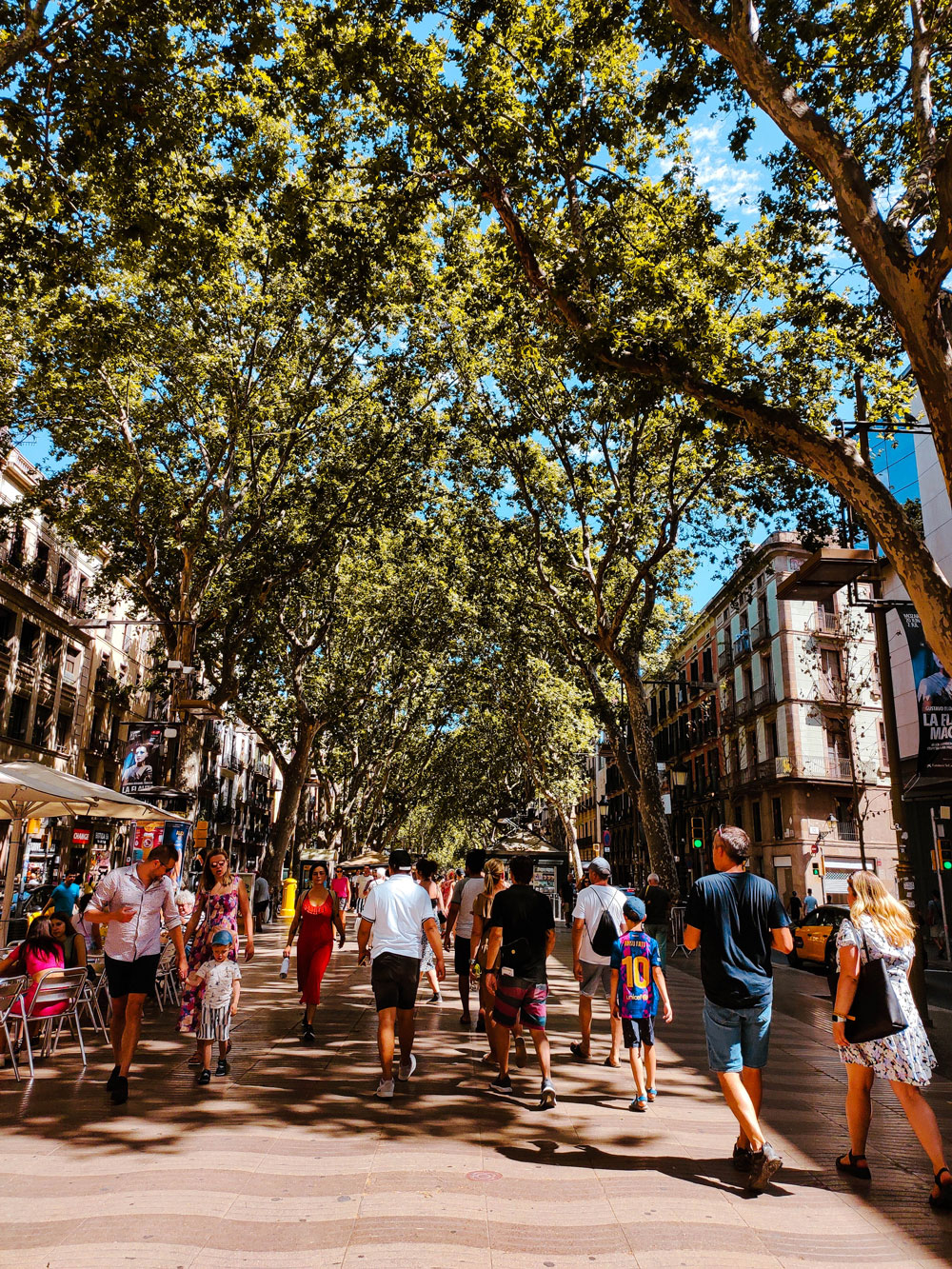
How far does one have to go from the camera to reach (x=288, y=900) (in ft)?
92.7

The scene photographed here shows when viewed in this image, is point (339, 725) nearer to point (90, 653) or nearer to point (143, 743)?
point (90, 653)

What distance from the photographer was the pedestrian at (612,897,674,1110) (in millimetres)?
6629

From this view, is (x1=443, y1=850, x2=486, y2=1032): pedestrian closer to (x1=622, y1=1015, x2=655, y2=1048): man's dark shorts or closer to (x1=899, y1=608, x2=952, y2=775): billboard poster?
(x1=622, y1=1015, x2=655, y2=1048): man's dark shorts

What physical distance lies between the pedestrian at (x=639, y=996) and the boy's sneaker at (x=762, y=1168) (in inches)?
65.6

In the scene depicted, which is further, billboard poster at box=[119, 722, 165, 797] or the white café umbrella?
billboard poster at box=[119, 722, 165, 797]

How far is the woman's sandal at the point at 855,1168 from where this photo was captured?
523 centimetres

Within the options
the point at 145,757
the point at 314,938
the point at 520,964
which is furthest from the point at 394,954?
the point at 145,757

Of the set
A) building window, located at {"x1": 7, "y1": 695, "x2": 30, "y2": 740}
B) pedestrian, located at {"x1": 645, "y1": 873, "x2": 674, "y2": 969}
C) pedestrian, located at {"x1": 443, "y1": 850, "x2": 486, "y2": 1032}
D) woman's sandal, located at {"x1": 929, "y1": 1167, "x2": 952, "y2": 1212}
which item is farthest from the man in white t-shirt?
building window, located at {"x1": 7, "y1": 695, "x2": 30, "y2": 740}

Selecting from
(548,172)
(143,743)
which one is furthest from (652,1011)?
(143,743)

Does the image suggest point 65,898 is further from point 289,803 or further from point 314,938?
point 289,803

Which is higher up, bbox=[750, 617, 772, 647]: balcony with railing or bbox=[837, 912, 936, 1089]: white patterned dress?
bbox=[750, 617, 772, 647]: balcony with railing

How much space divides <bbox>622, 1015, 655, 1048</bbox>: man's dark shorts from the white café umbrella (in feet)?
19.8

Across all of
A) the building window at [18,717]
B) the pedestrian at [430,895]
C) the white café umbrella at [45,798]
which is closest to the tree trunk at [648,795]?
the pedestrian at [430,895]

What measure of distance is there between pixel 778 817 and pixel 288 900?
19.4 m
